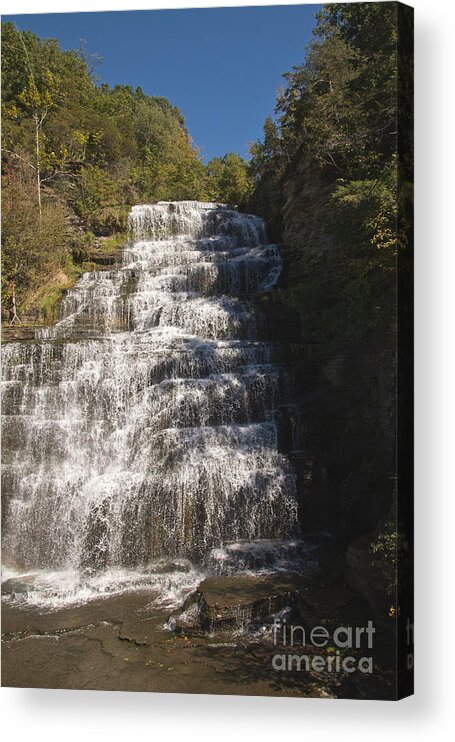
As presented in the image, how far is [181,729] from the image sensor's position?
4.84 metres

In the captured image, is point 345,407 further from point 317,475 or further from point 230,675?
point 230,675

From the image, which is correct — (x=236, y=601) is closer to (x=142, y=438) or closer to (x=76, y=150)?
(x=142, y=438)

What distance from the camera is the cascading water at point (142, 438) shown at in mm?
5809

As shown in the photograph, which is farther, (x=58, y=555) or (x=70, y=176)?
(x=70, y=176)

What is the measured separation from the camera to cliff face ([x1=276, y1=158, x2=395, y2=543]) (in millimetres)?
4898

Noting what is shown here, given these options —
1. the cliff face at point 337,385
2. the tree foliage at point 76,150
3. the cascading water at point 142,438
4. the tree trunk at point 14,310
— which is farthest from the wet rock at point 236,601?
the tree foliage at point 76,150

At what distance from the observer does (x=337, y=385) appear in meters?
5.41

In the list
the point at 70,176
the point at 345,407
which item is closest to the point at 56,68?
the point at 70,176

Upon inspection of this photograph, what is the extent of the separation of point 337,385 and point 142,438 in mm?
1881

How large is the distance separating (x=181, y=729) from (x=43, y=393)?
10.3ft

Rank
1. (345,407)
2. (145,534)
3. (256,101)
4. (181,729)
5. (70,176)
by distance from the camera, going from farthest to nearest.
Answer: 1. (70,176)
2. (145,534)
3. (256,101)
4. (345,407)
5. (181,729)

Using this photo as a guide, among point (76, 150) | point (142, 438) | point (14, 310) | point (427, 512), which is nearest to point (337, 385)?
point (427, 512)

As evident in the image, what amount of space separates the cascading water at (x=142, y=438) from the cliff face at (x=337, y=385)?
438mm

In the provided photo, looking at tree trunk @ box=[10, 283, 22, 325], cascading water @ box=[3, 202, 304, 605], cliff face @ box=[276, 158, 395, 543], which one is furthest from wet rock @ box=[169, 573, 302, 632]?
tree trunk @ box=[10, 283, 22, 325]
